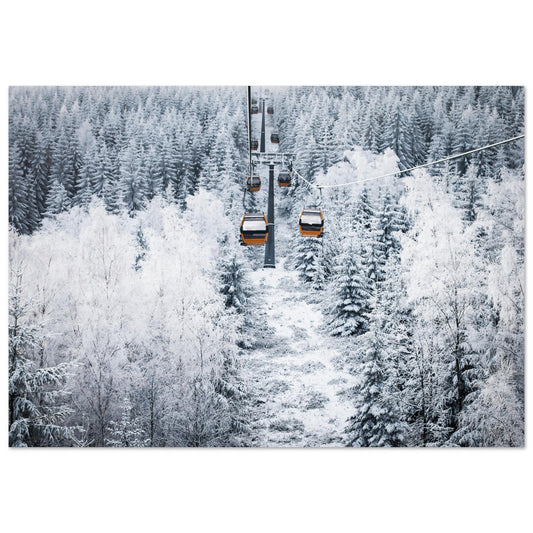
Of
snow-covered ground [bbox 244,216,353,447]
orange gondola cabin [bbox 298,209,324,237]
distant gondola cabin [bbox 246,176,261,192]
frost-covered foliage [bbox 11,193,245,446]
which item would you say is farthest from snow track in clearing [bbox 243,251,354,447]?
distant gondola cabin [bbox 246,176,261,192]

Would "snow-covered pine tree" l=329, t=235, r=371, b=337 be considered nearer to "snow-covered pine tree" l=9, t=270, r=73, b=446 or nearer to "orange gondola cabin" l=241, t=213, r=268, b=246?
"orange gondola cabin" l=241, t=213, r=268, b=246

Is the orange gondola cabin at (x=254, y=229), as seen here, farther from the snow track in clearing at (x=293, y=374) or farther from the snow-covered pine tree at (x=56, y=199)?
the snow-covered pine tree at (x=56, y=199)

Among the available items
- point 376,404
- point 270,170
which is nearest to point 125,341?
point 270,170

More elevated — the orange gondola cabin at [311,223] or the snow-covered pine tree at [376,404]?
the orange gondola cabin at [311,223]

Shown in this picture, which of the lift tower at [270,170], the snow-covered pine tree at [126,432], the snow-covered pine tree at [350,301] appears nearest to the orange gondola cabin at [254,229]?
the lift tower at [270,170]
